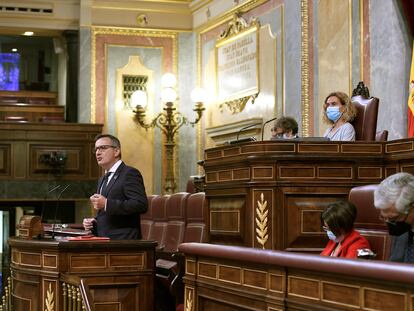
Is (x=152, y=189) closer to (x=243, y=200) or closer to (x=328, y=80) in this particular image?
(x=328, y=80)

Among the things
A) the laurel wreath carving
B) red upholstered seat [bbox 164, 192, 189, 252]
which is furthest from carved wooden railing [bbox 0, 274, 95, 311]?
red upholstered seat [bbox 164, 192, 189, 252]

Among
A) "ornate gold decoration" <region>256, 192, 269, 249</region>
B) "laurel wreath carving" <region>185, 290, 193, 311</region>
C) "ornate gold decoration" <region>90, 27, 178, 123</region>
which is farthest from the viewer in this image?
"ornate gold decoration" <region>90, 27, 178, 123</region>

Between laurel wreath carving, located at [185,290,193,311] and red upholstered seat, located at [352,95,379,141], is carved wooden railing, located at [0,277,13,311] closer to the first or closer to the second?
laurel wreath carving, located at [185,290,193,311]

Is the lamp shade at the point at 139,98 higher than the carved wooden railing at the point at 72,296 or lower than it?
higher

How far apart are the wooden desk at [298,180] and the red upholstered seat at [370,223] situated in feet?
2.39

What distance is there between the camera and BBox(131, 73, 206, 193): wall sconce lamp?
11.0 m

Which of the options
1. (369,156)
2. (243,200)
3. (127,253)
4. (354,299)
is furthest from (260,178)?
(354,299)

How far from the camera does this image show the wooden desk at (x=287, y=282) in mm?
2406

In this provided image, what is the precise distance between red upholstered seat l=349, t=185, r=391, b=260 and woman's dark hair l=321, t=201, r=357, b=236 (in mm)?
74

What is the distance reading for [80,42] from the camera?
Answer: 38.5 ft

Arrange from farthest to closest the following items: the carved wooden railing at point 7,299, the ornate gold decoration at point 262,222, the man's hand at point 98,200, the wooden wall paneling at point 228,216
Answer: the carved wooden railing at point 7,299 → the man's hand at point 98,200 → the wooden wall paneling at point 228,216 → the ornate gold decoration at point 262,222

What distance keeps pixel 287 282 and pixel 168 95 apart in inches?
325

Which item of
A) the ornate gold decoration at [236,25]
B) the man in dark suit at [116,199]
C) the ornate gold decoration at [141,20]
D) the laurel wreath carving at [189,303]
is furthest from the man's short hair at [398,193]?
the ornate gold decoration at [141,20]

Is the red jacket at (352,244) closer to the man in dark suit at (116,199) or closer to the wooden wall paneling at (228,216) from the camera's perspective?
the wooden wall paneling at (228,216)
